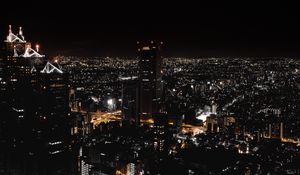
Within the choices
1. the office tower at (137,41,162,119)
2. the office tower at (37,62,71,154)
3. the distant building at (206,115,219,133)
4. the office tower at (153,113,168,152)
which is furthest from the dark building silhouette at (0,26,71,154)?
the office tower at (137,41,162,119)

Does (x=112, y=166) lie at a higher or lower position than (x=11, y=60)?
lower

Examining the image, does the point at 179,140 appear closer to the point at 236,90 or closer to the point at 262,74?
the point at 236,90

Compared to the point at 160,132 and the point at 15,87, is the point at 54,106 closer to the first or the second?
the point at 15,87

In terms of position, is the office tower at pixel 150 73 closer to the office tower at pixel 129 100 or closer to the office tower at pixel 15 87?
the office tower at pixel 129 100

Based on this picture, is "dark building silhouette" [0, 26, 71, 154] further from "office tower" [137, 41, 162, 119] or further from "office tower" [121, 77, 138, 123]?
"office tower" [137, 41, 162, 119]

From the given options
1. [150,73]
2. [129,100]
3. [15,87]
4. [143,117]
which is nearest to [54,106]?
[15,87]

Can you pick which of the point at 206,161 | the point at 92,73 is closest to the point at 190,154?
the point at 206,161
